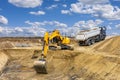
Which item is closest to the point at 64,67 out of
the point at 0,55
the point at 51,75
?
the point at 51,75

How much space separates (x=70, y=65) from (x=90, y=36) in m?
14.6

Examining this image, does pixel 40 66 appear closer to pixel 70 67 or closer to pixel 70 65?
pixel 70 67

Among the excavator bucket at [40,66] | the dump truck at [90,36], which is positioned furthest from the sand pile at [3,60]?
the dump truck at [90,36]

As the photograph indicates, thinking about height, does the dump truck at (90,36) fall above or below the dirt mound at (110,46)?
above

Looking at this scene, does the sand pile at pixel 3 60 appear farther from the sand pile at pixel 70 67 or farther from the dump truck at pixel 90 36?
the dump truck at pixel 90 36

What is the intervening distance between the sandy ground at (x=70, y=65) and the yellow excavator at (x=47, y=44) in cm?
102

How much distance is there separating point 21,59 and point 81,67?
1530cm

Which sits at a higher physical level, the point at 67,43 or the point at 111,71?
the point at 67,43

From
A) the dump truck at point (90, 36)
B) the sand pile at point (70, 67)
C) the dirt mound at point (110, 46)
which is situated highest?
the dump truck at point (90, 36)

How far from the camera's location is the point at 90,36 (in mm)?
51406

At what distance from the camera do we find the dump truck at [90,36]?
50.0 meters

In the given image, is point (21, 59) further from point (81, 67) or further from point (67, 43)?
point (81, 67)

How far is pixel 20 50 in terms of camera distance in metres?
50.7

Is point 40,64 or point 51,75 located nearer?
point 40,64
